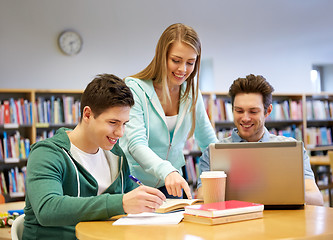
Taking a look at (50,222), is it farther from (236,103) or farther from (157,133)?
(236,103)

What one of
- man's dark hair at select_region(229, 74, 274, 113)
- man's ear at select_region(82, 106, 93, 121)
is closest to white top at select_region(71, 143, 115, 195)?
man's ear at select_region(82, 106, 93, 121)

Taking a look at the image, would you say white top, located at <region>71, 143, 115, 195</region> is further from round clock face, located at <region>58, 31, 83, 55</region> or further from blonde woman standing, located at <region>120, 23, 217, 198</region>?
round clock face, located at <region>58, 31, 83, 55</region>

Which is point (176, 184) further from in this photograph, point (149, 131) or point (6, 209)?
point (6, 209)

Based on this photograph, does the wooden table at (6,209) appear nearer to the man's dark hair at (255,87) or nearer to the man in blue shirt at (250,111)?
the man in blue shirt at (250,111)

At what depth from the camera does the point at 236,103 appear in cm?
214

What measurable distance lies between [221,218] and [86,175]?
519mm

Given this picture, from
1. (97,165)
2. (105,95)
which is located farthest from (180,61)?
(97,165)

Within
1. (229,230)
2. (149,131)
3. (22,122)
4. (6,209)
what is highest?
(22,122)

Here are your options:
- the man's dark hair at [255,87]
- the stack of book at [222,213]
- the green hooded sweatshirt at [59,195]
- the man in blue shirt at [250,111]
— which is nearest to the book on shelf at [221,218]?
the stack of book at [222,213]

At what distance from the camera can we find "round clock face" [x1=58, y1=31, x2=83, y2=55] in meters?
5.77

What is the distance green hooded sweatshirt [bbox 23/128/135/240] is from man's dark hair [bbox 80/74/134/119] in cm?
15

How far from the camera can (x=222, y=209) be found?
132 cm

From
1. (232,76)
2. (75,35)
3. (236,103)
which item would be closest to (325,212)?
(236,103)

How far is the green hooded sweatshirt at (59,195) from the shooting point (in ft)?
4.38
